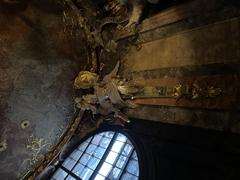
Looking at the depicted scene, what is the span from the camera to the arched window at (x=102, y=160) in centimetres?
549

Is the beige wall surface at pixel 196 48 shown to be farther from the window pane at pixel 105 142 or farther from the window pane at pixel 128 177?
the window pane at pixel 128 177

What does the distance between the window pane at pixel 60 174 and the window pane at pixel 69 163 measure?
0.48ft

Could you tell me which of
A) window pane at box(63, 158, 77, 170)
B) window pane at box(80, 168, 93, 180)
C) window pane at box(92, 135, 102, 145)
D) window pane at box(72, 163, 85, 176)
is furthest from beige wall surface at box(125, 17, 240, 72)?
window pane at box(63, 158, 77, 170)

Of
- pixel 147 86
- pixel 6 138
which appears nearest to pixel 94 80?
pixel 147 86

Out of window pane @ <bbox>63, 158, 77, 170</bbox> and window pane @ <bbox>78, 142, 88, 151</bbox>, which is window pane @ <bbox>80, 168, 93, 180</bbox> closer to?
window pane @ <bbox>63, 158, 77, 170</bbox>

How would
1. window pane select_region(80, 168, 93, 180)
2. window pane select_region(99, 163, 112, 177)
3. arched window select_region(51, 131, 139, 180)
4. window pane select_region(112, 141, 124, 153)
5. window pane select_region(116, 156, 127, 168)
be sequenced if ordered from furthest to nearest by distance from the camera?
1. window pane select_region(80, 168, 93, 180)
2. window pane select_region(112, 141, 124, 153)
3. window pane select_region(99, 163, 112, 177)
4. window pane select_region(116, 156, 127, 168)
5. arched window select_region(51, 131, 139, 180)

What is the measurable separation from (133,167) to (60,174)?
2421 millimetres

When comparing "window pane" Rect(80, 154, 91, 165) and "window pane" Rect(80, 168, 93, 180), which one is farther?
"window pane" Rect(80, 154, 91, 165)

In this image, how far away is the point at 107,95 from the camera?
6129 mm

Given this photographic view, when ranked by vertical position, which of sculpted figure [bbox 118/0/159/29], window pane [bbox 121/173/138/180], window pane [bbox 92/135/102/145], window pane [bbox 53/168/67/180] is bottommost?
window pane [bbox 53/168/67/180]

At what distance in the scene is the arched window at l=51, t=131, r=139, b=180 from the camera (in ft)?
18.0

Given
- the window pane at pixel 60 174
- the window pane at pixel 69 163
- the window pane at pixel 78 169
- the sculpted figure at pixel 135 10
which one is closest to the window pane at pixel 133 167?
the window pane at pixel 78 169

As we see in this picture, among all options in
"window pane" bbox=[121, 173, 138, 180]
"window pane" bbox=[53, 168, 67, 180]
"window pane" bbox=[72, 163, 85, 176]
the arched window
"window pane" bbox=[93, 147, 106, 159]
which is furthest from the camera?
"window pane" bbox=[53, 168, 67, 180]

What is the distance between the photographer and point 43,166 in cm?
714
